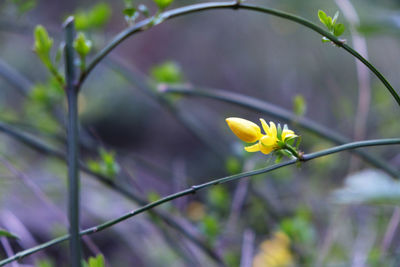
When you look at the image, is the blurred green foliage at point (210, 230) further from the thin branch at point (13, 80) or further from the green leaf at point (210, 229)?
the thin branch at point (13, 80)

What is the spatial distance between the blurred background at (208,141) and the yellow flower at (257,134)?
42 millimetres

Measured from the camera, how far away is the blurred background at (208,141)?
751mm

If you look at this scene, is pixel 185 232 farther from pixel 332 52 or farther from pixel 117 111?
pixel 117 111

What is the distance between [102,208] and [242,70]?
1.85m

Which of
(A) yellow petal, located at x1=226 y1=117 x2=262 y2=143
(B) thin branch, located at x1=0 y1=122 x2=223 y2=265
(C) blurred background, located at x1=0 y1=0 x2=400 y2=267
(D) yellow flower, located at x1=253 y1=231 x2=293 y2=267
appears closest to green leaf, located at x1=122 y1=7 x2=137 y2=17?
(C) blurred background, located at x1=0 y1=0 x2=400 y2=267

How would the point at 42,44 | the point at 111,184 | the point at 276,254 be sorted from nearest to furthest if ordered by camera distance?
the point at 42,44 < the point at 111,184 < the point at 276,254

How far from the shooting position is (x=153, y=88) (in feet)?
3.00

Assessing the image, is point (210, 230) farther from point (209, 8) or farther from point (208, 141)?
point (209, 8)

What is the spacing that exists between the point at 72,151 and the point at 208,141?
21.5 inches

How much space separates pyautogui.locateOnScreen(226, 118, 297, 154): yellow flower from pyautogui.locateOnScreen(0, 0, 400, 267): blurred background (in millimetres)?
42

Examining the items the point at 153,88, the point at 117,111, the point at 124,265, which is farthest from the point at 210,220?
the point at 117,111

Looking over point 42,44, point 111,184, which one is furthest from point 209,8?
point 111,184

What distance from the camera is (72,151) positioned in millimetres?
370

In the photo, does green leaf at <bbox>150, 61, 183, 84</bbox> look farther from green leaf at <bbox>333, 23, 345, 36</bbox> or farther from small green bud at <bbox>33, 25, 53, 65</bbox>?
green leaf at <bbox>333, 23, 345, 36</bbox>
